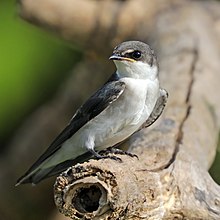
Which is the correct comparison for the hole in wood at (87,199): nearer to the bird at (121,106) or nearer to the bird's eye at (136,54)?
the bird at (121,106)

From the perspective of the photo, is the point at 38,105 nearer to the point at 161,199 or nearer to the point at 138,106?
the point at 138,106

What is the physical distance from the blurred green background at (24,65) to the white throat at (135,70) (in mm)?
1498

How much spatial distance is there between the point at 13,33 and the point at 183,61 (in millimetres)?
1303

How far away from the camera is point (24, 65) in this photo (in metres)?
4.14

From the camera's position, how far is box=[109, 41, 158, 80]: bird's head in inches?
101

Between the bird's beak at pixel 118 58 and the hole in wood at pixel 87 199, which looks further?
the bird's beak at pixel 118 58

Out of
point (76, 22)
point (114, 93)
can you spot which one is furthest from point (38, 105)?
point (114, 93)

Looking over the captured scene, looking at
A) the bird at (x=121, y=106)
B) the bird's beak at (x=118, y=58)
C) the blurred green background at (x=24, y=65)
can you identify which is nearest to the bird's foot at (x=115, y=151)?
the bird at (x=121, y=106)

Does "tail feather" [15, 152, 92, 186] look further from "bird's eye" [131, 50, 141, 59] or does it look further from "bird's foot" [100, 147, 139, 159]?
"bird's eye" [131, 50, 141, 59]

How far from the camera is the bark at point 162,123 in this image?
1958mm

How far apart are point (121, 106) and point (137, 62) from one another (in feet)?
0.51

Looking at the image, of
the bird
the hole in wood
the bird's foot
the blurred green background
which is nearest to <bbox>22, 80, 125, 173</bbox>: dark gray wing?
the bird

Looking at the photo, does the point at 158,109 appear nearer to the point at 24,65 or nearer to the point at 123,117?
the point at 123,117

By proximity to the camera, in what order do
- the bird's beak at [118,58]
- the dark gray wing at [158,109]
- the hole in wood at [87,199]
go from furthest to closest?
1. the dark gray wing at [158,109]
2. the bird's beak at [118,58]
3. the hole in wood at [87,199]
